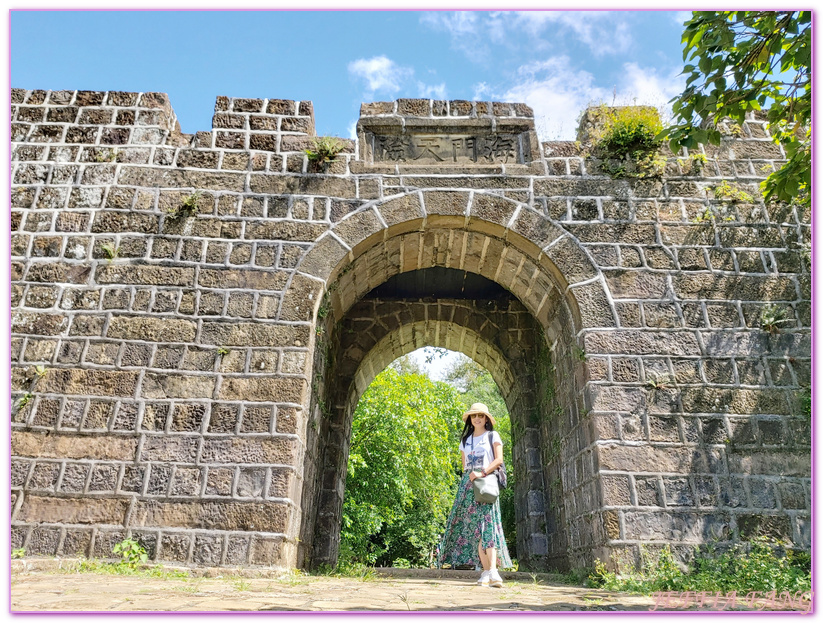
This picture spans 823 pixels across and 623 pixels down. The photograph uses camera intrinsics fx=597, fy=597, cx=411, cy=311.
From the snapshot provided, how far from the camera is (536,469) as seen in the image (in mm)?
6727

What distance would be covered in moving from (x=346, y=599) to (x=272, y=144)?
4.05 m

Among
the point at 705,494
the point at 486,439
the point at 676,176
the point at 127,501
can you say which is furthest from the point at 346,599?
the point at 676,176

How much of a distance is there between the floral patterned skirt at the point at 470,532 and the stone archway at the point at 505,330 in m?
0.76

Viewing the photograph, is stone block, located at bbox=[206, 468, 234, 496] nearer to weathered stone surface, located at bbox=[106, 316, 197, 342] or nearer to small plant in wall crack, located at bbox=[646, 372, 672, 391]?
weathered stone surface, located at bbox=[106, 316, 197, 342]

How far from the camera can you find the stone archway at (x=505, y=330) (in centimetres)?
504

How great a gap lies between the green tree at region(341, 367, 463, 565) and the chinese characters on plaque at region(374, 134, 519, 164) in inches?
371

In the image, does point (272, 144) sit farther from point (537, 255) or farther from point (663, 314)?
point (663, 314)

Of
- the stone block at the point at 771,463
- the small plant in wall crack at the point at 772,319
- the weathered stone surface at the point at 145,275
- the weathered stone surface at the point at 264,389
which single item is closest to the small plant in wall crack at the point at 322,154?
the weathered stone surface at the point at 145,275

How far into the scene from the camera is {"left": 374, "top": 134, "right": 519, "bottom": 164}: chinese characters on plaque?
568cm

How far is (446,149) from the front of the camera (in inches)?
226

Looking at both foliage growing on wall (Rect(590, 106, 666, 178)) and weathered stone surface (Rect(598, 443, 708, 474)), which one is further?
foliage growing on wall (Rect(590, 106, 666, 178))

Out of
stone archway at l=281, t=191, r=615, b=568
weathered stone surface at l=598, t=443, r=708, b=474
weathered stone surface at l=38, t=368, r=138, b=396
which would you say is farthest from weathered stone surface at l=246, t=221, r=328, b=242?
weathered stone surface at l=598, t=443, r=708, b=474

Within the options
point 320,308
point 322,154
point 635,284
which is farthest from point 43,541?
point 635,284

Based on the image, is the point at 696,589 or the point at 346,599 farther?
the point at 696,589
